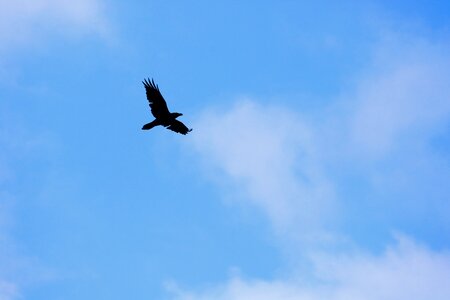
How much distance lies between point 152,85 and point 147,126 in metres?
2.54

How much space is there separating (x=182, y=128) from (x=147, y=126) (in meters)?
2.73

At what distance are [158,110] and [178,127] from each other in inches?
92.4

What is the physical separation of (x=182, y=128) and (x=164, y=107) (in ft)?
8.21

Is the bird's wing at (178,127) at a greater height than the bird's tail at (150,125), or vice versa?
Result: the bird's wing at (178,127)

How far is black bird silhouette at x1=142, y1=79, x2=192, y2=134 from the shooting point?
5497 centimetres

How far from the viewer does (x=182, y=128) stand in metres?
57.3

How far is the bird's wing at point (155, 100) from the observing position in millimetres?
54938

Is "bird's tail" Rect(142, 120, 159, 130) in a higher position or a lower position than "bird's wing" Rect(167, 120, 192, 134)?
lower

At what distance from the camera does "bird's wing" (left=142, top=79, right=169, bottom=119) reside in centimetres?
5494

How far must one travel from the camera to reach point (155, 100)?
55125 mm

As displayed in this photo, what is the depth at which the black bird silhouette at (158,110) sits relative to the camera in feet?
180

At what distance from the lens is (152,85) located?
55.0m

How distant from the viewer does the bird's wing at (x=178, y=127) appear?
56969 millimetres

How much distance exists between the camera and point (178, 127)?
57.2 meters
